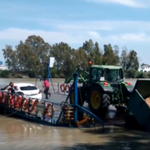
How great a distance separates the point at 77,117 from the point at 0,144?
12.3 ft

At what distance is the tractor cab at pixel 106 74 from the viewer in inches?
715

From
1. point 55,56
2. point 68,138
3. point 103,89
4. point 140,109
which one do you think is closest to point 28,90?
point 103,89

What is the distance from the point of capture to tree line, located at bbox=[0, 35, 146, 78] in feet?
240

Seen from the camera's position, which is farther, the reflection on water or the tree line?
the tree line

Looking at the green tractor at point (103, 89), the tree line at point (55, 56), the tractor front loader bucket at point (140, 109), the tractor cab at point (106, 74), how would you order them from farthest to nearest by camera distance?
1. the tree line at point (55, 56)
2. the tractor cab at point (106, 74)
3. the green tractor at point (103, 89)
4. the tractor front loader bucket at point (140, 109)

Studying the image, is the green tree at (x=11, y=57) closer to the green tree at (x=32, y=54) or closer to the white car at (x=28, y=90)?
the green tree at (x=32, y=54)

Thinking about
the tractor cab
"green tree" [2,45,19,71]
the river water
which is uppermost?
"green tree" [2,45,19,71]

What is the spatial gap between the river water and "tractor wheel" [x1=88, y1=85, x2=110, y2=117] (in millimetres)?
1974

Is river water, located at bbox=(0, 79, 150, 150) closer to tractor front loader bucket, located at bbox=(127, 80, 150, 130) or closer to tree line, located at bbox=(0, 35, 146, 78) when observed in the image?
tractor front loader bucket, located at bbox=(127, 80, 150, 130)

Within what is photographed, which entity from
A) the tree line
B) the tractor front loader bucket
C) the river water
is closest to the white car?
the river water

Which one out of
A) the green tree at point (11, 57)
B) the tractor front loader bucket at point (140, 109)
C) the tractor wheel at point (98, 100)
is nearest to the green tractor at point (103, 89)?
the tractor wheel at point (98, 100)

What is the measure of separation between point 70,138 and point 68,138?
0.07m

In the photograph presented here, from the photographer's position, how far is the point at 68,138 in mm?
13211

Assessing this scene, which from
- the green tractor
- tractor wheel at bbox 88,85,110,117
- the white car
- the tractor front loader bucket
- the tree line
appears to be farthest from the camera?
the tree line
